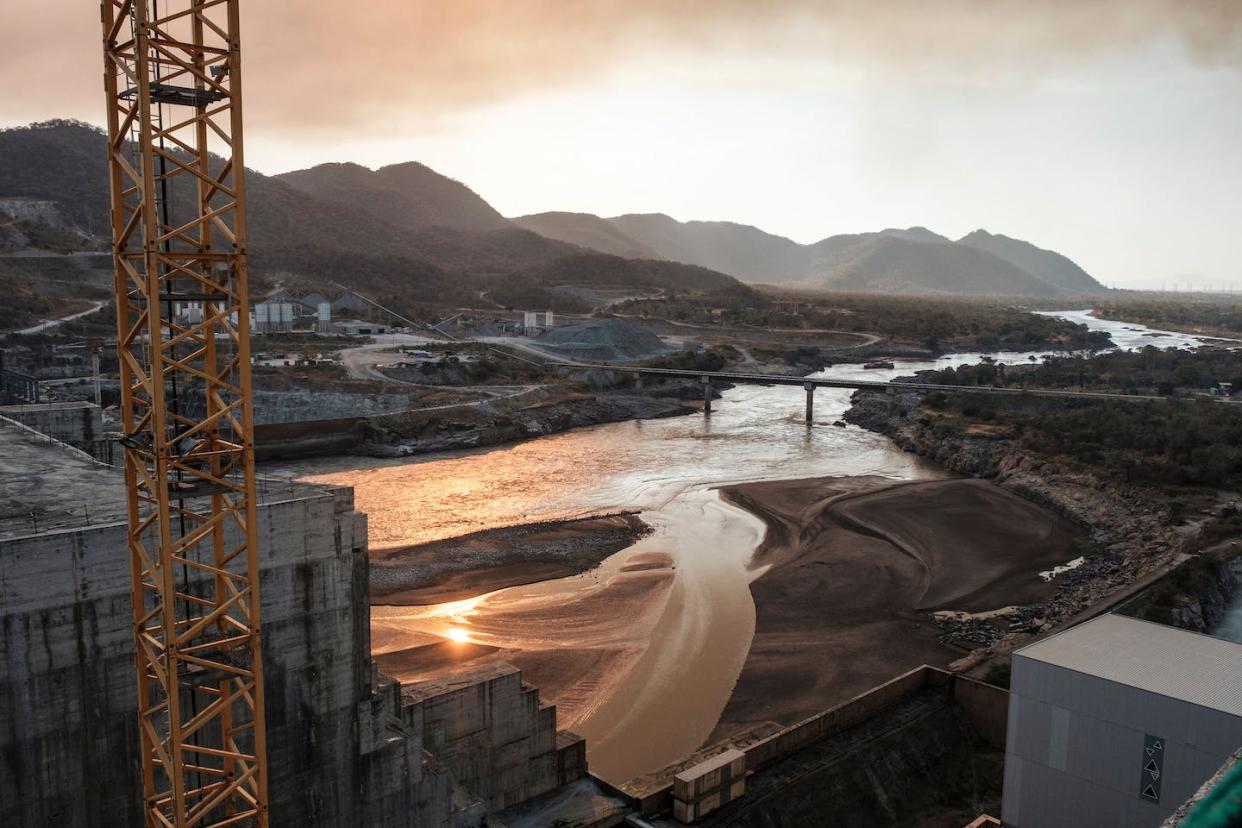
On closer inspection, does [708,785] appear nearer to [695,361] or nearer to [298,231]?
[695,361]

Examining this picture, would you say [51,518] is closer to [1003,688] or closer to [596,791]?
[596,791]

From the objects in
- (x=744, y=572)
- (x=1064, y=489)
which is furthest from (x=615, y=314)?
(x=744, y=572)

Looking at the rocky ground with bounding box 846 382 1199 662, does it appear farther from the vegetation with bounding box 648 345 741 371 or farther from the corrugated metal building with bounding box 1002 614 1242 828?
the vegetation with bounding box 648 345 741 371

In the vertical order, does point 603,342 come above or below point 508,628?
above

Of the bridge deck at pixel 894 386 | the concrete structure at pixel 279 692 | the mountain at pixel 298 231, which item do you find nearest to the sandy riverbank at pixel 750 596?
the concrete structure at pixel 279 692

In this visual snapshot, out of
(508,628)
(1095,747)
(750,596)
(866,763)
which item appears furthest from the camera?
(750,596)

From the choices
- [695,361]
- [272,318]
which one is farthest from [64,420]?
[695,361]

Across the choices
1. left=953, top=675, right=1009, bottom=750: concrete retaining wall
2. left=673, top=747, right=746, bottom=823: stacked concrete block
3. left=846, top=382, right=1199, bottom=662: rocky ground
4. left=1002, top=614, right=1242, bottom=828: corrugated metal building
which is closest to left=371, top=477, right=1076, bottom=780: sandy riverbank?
left=846, top=382, right=1199, bottom=662: rocky ground
